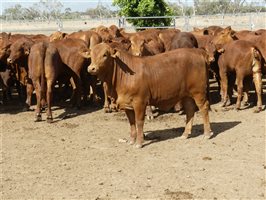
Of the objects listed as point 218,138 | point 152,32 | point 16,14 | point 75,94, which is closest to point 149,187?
point 218,138

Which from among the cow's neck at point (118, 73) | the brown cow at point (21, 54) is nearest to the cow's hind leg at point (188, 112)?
the cow's neck at point (118, 73)

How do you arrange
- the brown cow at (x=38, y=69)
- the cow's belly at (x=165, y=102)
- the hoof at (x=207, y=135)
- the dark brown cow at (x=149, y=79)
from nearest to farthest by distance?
the dark brown cow at (x=149, y=79) < the cow's belly at (x=165, y=102) < the hoof at (x=207, y=135) < the brown cow at (x=38, y=69)

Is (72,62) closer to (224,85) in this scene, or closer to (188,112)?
(224,85)

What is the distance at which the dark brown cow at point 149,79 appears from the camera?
323 inches

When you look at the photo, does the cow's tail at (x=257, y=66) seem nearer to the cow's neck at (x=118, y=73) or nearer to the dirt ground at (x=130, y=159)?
the dirt ground at (x=130, y=159)

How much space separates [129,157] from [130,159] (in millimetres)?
113

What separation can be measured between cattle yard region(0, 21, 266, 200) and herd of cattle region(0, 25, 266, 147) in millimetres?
358

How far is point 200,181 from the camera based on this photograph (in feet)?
21.9

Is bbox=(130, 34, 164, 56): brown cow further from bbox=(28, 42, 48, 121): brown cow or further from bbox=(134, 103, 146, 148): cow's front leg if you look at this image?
bbox=(134, 103, 146, 148): cow's front leg

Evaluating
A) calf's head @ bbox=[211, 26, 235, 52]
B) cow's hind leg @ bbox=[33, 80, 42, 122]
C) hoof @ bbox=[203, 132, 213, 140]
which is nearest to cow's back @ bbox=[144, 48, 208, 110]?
hoof @ bbox=[203, 132, 213, 140]

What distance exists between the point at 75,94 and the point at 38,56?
2.05m

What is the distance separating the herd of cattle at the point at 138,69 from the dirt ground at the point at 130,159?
45 centimetres

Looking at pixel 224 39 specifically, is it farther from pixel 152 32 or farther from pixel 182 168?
pixel 182 168

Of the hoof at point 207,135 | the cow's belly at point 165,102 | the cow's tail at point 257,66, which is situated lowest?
the hoof at point 207,135
